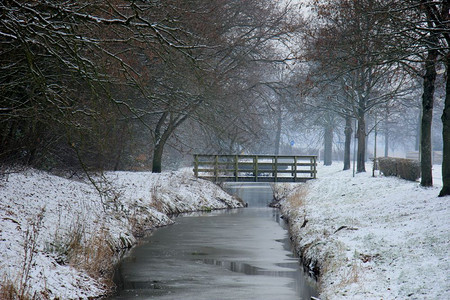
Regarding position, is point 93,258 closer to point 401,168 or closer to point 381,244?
point 381,244

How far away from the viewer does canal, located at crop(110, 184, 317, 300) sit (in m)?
11.0

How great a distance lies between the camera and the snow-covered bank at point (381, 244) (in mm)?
9094

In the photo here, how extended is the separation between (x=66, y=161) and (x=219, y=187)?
12.4 meters

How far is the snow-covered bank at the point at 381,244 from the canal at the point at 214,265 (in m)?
0.63

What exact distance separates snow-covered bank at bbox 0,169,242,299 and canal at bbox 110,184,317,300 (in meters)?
0.73

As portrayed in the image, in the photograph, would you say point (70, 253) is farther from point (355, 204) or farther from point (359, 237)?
point (355, 204)

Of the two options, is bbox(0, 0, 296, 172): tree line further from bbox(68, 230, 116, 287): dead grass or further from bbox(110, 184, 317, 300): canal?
bbox(110, 184, 317, 300): canal

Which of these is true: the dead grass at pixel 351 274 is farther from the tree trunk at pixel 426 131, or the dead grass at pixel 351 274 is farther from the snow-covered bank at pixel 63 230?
the tree trunk at pixel 426 131

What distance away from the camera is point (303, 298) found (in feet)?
34.6

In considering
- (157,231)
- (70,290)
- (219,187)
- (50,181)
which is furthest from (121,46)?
(219,187)

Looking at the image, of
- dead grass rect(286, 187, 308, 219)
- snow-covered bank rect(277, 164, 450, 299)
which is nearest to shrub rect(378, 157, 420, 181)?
snow-covered bank rect(277, 164, 450, 299)

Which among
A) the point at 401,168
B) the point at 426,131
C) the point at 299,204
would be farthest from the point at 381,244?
the point at 401,168

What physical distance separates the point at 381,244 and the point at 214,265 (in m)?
4.21

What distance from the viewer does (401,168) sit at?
23766 mm
